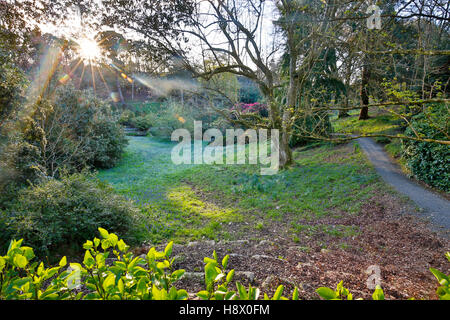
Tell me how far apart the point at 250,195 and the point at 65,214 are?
491 cm

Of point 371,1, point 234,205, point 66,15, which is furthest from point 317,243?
point 66,15

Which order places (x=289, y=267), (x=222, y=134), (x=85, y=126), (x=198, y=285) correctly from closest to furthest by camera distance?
(x=198, y=285)
(x=289, y=267)
(x=85, y=126)
(x=222, y=134)

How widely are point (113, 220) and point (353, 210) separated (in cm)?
537

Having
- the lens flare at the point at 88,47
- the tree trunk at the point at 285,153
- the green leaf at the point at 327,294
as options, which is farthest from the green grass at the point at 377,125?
the green leaf at the point at 327,294

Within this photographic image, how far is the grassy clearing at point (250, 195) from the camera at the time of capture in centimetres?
521

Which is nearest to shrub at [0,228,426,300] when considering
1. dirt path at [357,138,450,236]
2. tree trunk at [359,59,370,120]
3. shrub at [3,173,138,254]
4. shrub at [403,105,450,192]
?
shrub at [3,173,138,254]

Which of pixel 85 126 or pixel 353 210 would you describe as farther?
pixel 85 126

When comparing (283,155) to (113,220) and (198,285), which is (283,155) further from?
(198,285)

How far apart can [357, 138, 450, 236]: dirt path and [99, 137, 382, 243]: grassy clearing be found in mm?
391

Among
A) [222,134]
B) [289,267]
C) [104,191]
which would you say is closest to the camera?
[289,267]

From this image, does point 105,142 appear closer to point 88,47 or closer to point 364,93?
point 88,47

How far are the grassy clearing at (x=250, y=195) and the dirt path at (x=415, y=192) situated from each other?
15.4 inches

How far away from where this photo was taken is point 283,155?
942 cm

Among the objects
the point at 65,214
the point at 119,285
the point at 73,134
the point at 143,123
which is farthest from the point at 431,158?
the point at 143,123
